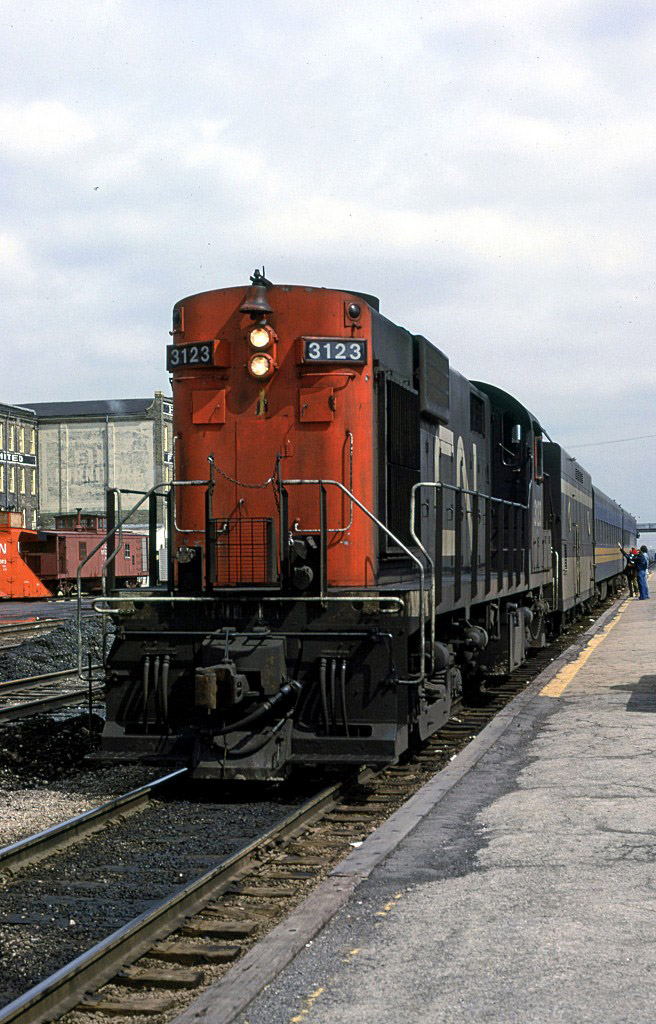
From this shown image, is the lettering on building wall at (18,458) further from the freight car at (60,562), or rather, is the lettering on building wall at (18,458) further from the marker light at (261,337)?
the marker light at (261,337)

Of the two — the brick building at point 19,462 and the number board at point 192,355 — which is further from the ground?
the brick building at point 19,462

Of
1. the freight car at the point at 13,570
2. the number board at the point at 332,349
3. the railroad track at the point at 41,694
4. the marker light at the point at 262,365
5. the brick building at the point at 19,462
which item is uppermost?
the brick building at the point at 19,462

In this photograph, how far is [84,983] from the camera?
4.41 m

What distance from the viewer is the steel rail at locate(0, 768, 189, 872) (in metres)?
6.09

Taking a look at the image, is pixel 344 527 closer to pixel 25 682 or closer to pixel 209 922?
pixel 209 922

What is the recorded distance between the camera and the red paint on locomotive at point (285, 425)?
8375mm

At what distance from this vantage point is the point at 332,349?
8.34 meters

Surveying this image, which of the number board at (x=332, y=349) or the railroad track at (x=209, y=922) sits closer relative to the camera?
the railroad track at (x=209, y=922)

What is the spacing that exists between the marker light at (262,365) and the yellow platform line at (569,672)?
18.6 ft

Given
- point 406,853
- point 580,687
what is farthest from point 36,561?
point 406,853

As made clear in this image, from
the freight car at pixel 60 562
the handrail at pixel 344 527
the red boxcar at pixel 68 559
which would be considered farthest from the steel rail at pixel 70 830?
the red boxcar at pixel 68 559

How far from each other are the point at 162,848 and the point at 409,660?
2413mm

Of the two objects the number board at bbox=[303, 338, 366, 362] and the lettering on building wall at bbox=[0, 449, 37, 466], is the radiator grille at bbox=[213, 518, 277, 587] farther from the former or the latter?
the lettering on building wall at bbox=[0, 449, 37, 466]

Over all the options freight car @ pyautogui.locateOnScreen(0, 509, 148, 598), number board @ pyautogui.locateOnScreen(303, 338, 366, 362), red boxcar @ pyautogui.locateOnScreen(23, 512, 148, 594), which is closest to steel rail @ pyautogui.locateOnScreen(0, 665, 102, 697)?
number board @ pyautogui.locateOnScreen(303, 338, 366, 362)
